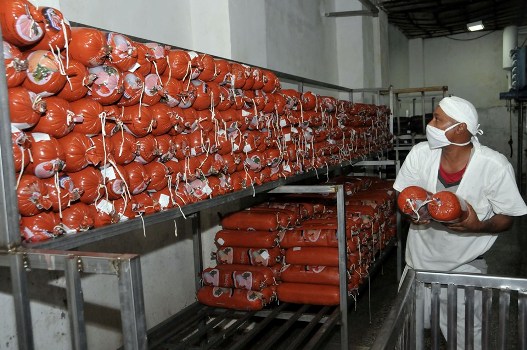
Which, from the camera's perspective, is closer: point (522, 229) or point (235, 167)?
point (235, 167)

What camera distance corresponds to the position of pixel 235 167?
2.90 m

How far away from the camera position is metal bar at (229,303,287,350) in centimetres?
300

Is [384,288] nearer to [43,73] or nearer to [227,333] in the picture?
[227,333]

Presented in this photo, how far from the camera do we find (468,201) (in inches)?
Result: 113

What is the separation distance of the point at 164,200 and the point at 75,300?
0.87m

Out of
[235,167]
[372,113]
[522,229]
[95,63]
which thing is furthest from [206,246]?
[522,229]

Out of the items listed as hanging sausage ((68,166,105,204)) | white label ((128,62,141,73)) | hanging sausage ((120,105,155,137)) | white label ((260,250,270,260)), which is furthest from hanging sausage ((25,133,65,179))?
white label ((260,250,270,260))

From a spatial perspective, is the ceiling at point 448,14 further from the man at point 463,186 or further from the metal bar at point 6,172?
the metal bar at point 6,172

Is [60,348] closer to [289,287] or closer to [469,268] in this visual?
[289,287]

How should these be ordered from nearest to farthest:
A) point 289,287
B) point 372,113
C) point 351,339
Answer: point 289,287 → point 351,339 → point 372,113

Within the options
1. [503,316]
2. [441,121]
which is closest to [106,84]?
[503,316]

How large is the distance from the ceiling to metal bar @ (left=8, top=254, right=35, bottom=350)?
32.7ft

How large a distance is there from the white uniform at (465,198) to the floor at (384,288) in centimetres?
61

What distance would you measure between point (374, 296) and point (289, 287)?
2089 mm
